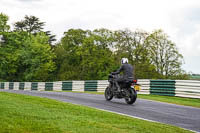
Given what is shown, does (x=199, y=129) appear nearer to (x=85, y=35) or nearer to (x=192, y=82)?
(x=192, y=82)

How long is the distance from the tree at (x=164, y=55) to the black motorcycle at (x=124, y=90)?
3838 centimetres

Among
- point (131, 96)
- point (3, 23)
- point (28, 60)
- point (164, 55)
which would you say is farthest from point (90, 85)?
point (28, 60)

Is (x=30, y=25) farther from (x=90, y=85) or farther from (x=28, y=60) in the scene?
(x=90, y=85)

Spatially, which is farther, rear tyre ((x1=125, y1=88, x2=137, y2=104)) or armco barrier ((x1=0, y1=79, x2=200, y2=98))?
armco barrier ((x1=0, y1=79, x2=200, y2=98))

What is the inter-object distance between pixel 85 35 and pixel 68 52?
5.13 meters

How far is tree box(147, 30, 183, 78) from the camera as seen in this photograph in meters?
51.4

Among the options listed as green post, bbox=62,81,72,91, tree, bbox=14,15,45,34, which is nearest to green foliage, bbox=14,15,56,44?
tree, bbox=14,15,45,34

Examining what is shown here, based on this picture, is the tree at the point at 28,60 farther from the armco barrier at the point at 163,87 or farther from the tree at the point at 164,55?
the armco barrier at the point at 163,87

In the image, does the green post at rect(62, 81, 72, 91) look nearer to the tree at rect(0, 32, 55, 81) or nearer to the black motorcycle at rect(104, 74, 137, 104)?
the black motorcycle at rect(104, 74, 137, 104)

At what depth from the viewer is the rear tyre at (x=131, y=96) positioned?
12.7 metres

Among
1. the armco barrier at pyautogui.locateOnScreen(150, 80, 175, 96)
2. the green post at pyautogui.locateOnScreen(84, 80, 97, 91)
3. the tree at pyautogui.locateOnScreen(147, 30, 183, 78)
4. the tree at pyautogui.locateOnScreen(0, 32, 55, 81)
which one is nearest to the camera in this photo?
the armco barrier at pyautogui.locateOnScreen(150, 80, 175, 96)

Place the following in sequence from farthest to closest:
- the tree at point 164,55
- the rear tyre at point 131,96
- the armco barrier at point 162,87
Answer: the tree at point 164,55, the armco barrier at point 162,87, the rear tyre at point 131,96

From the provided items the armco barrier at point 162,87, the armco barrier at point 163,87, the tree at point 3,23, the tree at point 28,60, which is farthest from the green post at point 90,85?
the tree at point 28,60

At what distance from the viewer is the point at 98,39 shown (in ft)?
202
